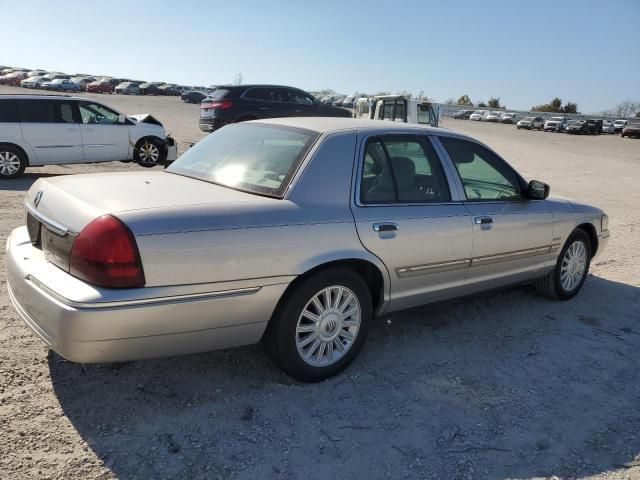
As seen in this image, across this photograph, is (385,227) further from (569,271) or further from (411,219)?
(569,271)

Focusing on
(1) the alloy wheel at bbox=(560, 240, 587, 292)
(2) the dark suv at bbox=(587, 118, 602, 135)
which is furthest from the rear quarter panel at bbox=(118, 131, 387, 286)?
(2) the dark suv at bbox=(587, 118, 602, 135)

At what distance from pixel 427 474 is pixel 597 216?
3777 millimetres

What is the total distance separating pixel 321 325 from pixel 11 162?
924cm

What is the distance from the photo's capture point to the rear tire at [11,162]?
10.4 metres

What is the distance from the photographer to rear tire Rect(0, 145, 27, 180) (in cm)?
1039

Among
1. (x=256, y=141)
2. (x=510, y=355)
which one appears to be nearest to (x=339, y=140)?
(x=256, y=141)

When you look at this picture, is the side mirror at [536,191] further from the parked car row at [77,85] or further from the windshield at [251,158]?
the parked car row at [77,85]

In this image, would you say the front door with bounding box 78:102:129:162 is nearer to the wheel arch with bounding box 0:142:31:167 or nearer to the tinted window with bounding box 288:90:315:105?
the wheel arch with bounding box 0:142:31:167

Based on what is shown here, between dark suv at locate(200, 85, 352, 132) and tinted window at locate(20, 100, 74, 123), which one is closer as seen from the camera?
tinted window at locate(20, 100, 74, 123)

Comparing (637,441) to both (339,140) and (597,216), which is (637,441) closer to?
(339,140)

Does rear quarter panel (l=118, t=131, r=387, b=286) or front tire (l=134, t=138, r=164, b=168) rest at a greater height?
rear quarter panel (l=118, t=131, r=387, b=286)

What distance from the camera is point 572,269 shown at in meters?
5.37

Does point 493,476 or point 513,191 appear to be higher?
point 513,191

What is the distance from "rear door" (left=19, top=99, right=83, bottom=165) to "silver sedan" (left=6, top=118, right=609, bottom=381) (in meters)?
7.78
